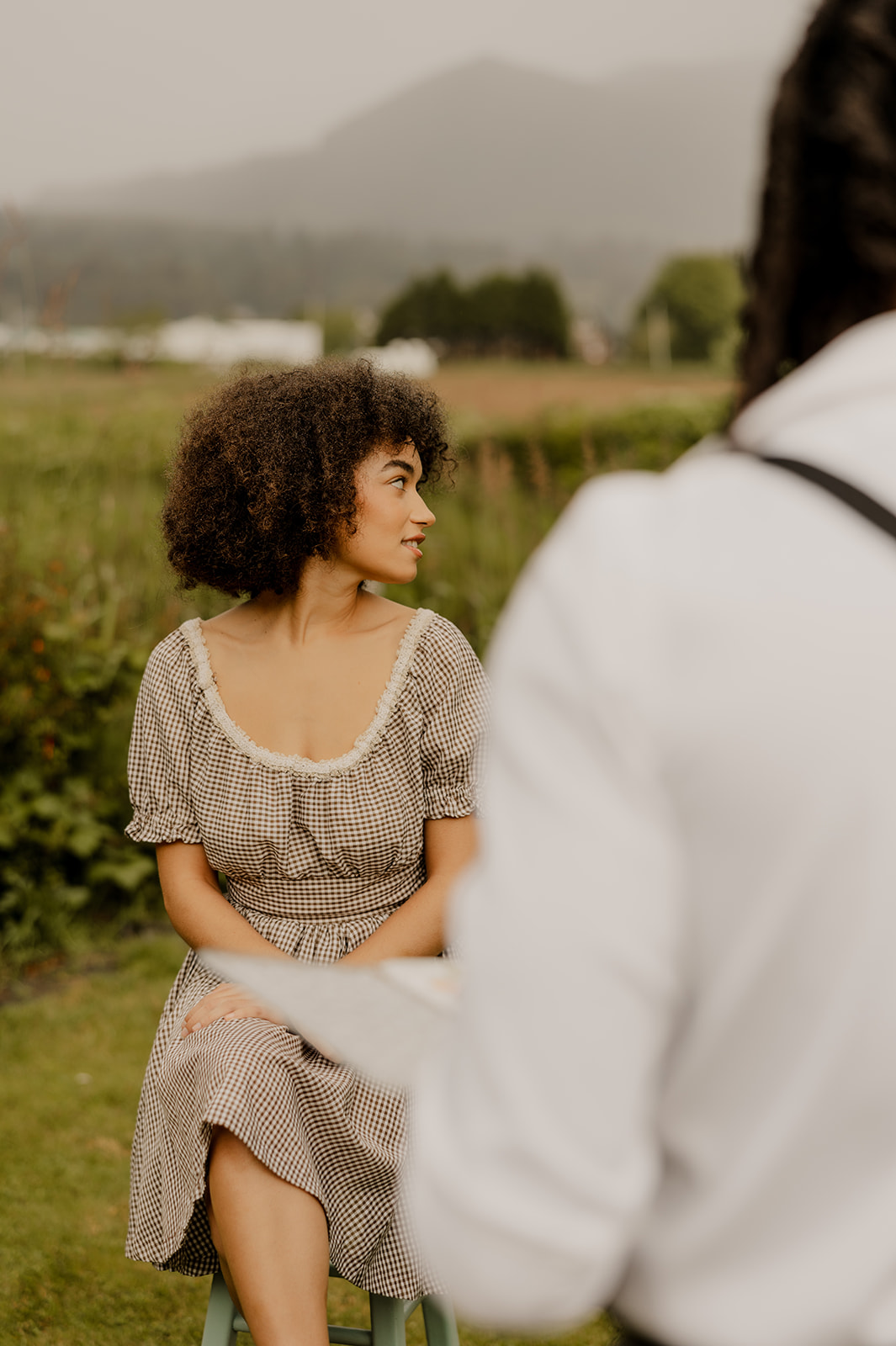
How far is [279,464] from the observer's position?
86.4 inches

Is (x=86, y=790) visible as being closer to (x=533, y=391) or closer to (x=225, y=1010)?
(x=225, y=1010)

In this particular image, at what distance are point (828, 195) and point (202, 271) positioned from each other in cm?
1501

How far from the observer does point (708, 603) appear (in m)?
0.64

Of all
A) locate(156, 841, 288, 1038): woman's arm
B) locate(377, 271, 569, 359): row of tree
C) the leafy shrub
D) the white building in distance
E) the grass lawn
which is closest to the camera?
locate(156, 841, 288, 1038): woman's arm

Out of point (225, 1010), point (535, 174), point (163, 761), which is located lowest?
point (225, 1010)

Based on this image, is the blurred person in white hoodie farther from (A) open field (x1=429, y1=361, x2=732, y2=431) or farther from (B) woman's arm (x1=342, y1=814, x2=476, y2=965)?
(A) open field (x1=429, y1=361, x2=732, y2=431)

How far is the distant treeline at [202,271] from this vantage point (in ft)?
21.0

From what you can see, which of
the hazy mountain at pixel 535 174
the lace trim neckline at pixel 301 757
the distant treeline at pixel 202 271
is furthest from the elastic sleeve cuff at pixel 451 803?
the hazy mountain at pixel 535 174

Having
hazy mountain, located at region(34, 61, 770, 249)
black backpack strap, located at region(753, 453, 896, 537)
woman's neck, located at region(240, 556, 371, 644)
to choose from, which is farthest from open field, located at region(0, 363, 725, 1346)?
hazy mountain, located at region(34, 61, 770, 249)

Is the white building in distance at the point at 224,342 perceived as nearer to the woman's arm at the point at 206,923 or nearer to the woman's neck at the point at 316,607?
the woman's neck at the point at 316,607

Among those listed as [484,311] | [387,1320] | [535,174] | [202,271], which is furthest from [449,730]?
[535,174]

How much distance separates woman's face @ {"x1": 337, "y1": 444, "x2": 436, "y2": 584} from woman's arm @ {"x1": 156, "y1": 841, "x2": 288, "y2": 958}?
1.85ft

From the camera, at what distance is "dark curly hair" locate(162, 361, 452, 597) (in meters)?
2.20

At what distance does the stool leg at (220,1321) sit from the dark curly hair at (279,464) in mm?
1124
